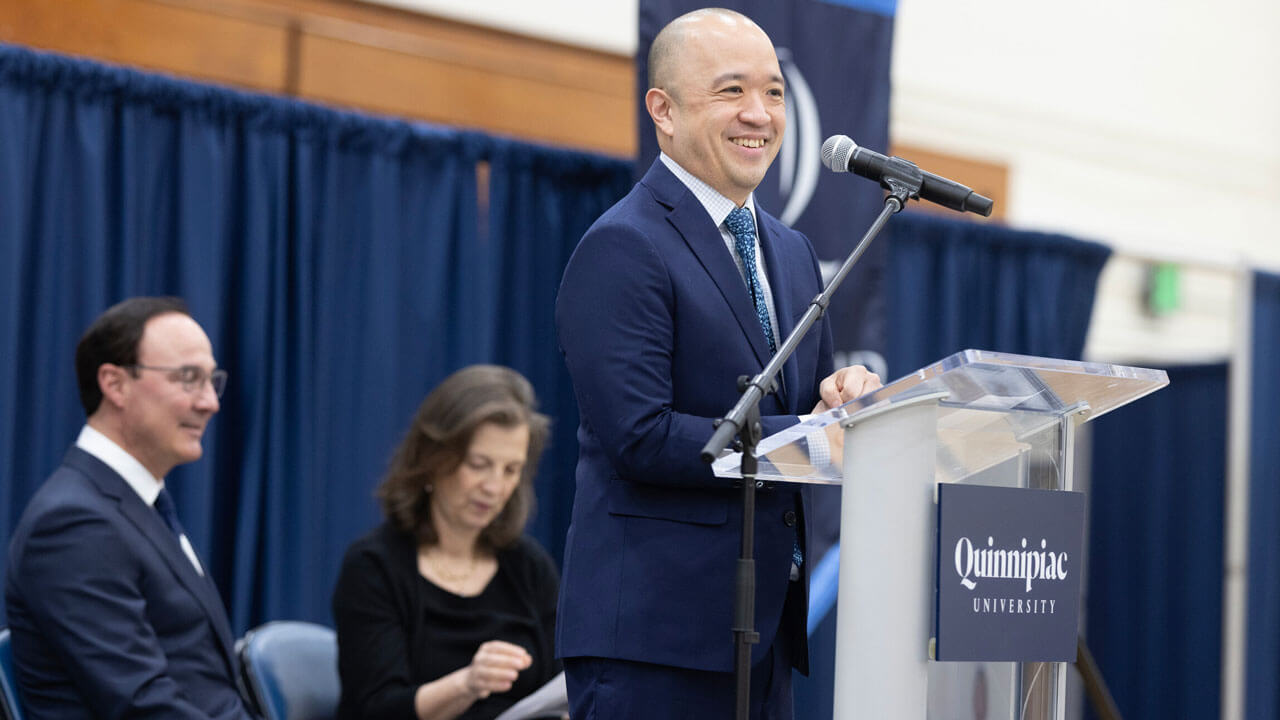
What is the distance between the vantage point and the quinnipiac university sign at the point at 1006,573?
1.69 m

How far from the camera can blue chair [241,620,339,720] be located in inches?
136

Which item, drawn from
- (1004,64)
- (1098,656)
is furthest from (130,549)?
(1098,656)

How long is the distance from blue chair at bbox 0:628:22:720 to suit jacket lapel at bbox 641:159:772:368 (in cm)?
183

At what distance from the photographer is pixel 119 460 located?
313cm

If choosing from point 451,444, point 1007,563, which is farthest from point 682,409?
point 451,444

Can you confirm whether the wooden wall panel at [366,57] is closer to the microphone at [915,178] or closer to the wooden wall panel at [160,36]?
the wooden wall panel at [160,36]

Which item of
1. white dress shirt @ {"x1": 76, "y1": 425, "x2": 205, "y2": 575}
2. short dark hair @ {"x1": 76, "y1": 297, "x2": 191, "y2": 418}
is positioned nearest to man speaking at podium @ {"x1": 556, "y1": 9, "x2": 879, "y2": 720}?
white dress shirt @ {"x1": 76, "y1": 425, "x2": 205, "y2": 575}

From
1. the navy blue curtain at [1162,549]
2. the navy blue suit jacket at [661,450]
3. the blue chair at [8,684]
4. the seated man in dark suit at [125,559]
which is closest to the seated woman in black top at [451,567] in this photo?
the seated man in dark suit at [125,559]

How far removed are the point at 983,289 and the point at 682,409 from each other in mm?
4310

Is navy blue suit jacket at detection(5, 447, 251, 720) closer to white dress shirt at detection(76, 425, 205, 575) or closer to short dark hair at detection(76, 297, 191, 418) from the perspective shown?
white dress shirt at detection(76, 425, 205, 575)

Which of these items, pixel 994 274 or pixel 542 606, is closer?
pixel 542 606

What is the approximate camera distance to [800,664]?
1979 mm

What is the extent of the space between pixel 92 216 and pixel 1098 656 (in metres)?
5.30

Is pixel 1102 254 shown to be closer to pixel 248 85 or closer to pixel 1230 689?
pixel 1230 689
